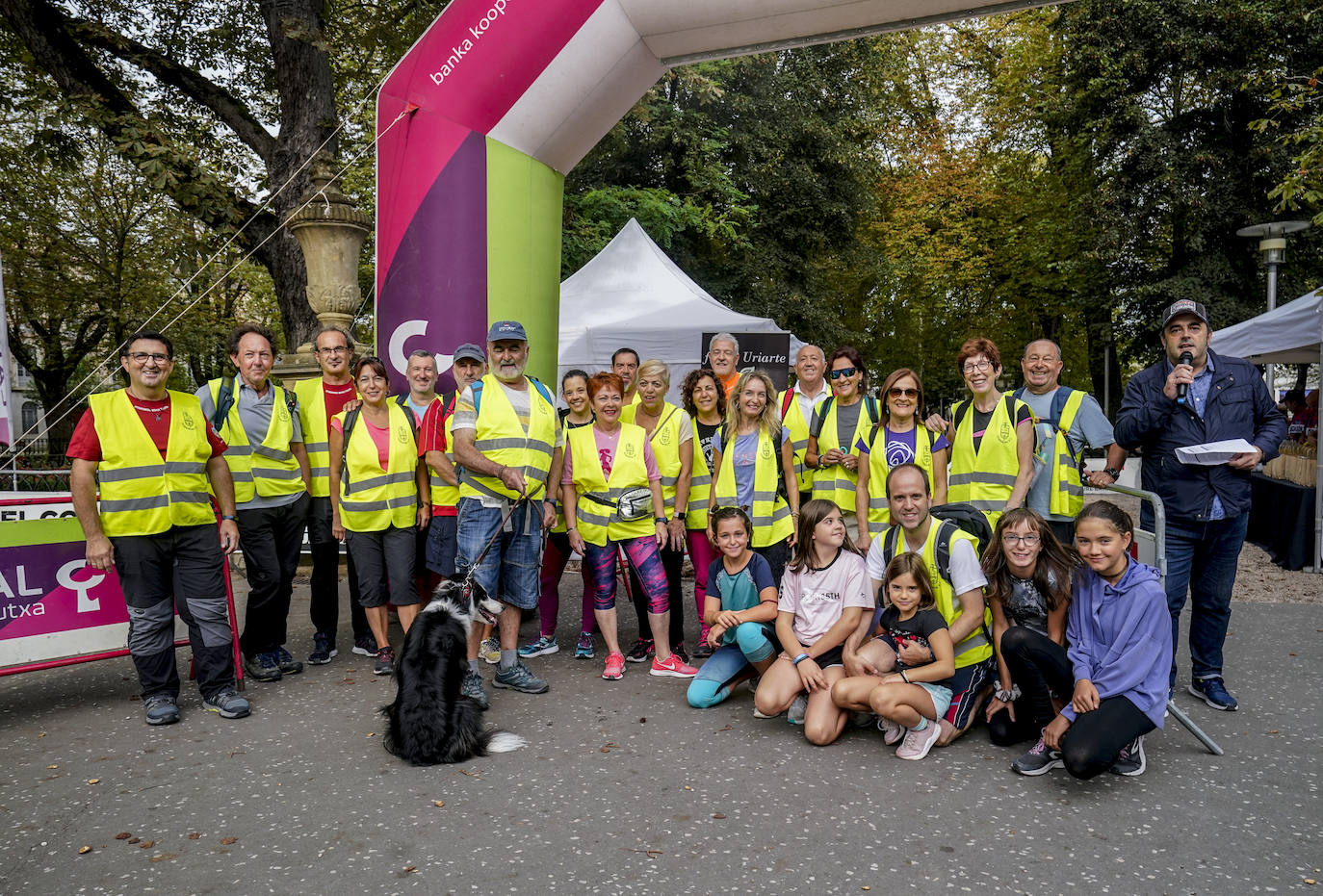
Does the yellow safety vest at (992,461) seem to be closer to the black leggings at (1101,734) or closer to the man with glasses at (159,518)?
the black leggings at (1101,734)

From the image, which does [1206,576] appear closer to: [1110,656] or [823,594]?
[1110,656]

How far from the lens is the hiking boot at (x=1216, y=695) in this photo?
4238 mm

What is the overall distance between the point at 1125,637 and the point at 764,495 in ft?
6.63

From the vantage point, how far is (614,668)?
4852mm

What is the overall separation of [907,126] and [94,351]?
21279 mm

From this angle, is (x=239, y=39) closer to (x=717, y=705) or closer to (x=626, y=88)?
(x=626, y=88)

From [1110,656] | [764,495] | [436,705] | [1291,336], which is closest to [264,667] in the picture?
[436,705]

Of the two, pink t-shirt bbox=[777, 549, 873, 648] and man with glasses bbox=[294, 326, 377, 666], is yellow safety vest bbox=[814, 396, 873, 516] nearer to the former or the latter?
pink t-shirt bbox=[777, 549, 873, 648]

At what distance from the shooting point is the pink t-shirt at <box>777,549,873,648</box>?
412cm

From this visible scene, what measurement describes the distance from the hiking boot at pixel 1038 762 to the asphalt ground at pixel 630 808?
6 cm

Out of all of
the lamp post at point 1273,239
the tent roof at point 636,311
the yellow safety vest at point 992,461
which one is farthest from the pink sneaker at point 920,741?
the lamp post at point 1273,239

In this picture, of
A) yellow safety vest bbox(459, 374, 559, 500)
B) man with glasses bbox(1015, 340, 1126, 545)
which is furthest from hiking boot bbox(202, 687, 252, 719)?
man with glasses bbox(1015, 340, 1126, 545)

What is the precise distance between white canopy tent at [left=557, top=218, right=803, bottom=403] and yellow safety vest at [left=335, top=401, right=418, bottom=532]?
5.81m

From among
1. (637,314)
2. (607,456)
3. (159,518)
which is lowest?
(159,518)
